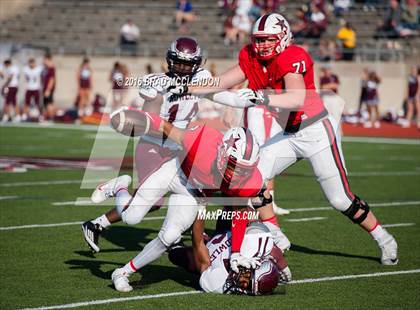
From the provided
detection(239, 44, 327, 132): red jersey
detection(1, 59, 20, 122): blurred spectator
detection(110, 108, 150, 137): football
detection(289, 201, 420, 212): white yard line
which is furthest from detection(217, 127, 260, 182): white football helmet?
detection(1, 59, 20, 122): blurred spectator

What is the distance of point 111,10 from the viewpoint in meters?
30.7

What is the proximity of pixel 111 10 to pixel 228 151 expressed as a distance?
83.8ft

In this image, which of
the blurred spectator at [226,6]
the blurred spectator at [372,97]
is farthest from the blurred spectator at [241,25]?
the blurred spectator at [372,97]

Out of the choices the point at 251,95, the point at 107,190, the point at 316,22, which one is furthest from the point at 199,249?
the point at 316,22

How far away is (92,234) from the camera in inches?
276

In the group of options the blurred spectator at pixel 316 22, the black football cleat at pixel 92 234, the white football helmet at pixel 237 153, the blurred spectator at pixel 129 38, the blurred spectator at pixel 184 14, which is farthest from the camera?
the blurred spectator at pixel 184 14

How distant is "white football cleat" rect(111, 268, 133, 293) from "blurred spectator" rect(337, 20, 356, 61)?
19707mm

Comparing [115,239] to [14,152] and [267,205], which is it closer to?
[267,205]

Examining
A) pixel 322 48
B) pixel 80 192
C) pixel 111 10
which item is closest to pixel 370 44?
pixel 322 48

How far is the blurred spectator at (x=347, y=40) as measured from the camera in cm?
2492

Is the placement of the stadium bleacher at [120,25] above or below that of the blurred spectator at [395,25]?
below

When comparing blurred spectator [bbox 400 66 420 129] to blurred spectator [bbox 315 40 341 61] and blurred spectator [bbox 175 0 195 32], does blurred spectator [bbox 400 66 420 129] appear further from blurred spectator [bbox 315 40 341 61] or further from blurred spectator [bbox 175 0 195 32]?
blurred spectator [bbox 175 0 195 32]

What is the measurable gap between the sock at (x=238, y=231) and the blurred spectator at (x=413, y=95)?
1733 cm

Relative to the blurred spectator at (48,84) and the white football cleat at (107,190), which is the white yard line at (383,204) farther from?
the blurred spectator at (48,84)
